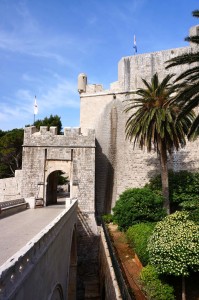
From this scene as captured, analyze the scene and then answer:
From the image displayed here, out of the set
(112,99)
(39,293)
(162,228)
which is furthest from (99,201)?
(39,293)

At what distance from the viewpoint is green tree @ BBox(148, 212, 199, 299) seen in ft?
29.5

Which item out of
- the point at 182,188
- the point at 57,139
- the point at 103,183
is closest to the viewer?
the point at 182,188

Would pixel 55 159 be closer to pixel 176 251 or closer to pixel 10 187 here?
pixel 10 187

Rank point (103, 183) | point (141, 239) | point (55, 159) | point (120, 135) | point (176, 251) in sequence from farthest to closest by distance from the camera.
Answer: point (120, 135)
point (103, 183)
point (55, 159)
point (141, 239)
point (176, 251)

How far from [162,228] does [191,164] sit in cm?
1268

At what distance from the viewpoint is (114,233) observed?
54.4ft

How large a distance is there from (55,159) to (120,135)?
24.3ft

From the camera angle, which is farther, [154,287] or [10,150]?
[10,150]

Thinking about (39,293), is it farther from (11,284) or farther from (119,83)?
(119,83)

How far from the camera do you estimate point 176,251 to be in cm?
912

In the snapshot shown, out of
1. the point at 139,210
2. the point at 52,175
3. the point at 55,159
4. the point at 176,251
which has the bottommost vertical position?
the point at 176,251

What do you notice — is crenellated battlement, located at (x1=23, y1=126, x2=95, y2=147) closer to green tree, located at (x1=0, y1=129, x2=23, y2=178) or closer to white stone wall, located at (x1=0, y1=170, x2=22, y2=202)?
white stone wall, located at (x1=0, y1=170, x2=22, y2=202)

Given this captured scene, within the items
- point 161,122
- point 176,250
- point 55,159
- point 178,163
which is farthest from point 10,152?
point 176,250

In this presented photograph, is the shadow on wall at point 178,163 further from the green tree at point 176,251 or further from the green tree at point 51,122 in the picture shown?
the green tree at point 51,122
